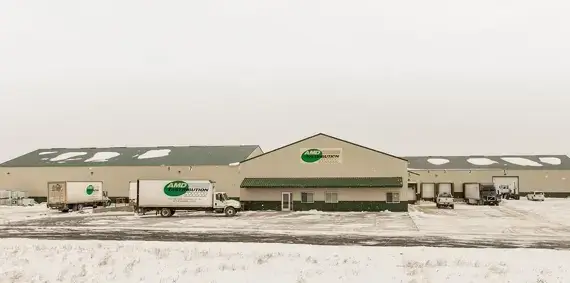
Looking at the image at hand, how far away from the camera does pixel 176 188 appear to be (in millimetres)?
48875

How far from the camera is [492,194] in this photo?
6881 cm

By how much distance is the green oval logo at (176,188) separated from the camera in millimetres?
48750

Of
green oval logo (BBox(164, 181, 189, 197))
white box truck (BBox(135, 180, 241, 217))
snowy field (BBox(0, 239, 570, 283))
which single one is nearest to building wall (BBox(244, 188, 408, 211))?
white box truck (BBox(135, 180, 241, 217))

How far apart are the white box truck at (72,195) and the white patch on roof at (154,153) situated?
19.6 m

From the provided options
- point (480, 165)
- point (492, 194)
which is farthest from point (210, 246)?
point (480, 165)

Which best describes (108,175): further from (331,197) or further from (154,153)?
(331,197)

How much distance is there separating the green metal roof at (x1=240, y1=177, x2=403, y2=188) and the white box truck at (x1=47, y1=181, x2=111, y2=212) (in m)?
Answer: 18.4

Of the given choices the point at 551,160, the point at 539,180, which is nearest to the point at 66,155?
the point at 539,180

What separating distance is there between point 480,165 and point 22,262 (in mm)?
86980

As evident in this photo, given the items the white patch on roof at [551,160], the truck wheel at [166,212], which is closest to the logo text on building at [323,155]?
the truck wheel at [166,212]

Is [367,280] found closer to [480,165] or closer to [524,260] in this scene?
[524,260]

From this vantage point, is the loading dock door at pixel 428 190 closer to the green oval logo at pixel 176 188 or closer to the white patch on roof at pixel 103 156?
the green oval logo at pixel 176 188

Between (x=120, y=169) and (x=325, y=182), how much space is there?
118 ft

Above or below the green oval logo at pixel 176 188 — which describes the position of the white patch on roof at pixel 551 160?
above
